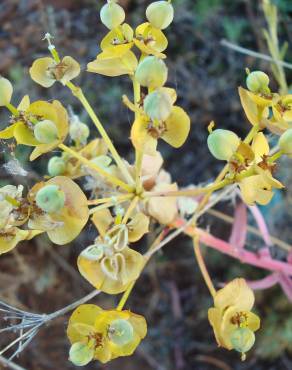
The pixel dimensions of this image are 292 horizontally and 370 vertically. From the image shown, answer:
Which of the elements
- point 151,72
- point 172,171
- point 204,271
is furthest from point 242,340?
point 172,171

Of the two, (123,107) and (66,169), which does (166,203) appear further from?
(123,107)

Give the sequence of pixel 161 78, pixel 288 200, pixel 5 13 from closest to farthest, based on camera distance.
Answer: pixel 161 78 < pixel 288 200 < pixel 5 13

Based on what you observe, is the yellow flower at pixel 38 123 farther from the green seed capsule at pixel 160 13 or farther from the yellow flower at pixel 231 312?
the yellow flower at pixel 231 312

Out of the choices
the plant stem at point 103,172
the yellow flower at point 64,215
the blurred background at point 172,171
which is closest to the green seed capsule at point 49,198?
the yellow flower at point 64,215

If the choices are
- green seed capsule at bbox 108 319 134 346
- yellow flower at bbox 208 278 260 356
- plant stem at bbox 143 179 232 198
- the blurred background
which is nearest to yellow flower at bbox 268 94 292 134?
plant stem at bbox 143 179 232 198

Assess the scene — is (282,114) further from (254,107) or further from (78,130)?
(78,130)

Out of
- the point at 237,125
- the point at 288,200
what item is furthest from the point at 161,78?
the point at 237,125
